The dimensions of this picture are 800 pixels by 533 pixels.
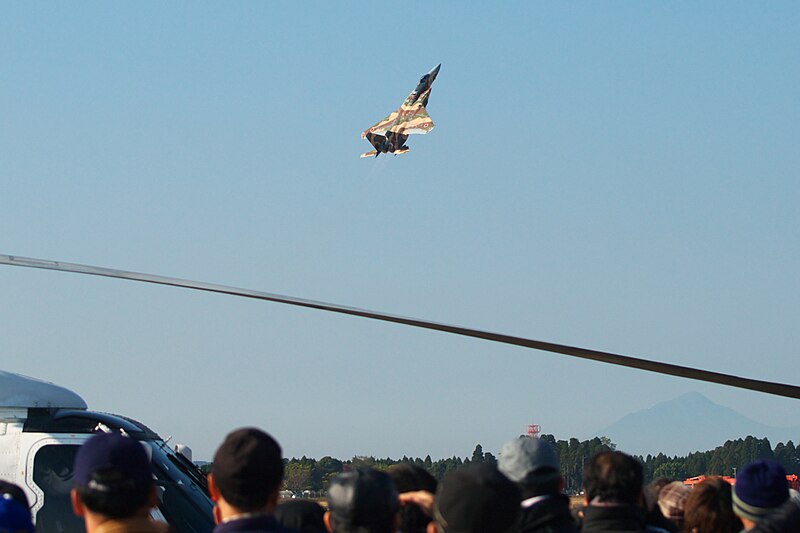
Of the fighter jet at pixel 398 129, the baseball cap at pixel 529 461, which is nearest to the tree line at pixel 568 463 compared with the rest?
the baseball cap at pixel 529 461

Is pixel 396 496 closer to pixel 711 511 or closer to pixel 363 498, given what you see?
pixel 363 498

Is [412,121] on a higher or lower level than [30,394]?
higher

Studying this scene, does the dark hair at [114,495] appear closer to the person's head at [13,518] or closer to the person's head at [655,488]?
the person's head at [13,518]

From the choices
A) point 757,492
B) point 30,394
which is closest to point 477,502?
point 757,492

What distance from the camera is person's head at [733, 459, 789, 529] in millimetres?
6645

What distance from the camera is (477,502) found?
546 centimetres

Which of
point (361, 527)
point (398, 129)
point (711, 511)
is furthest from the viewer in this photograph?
point (398, 129)

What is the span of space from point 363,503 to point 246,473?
0.68 metres

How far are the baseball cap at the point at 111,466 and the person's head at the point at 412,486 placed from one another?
5.60 feet

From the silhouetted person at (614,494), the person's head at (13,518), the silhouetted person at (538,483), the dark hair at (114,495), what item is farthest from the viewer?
the silhouetted person at (614,494)

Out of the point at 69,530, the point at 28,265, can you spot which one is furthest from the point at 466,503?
the point at 69,530

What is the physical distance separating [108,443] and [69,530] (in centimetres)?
798

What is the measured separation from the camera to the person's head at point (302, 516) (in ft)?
21.8

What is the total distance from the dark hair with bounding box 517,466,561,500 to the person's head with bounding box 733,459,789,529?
3.53 ft
